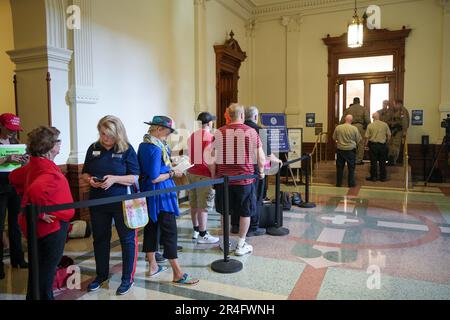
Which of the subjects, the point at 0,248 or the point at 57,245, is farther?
the point at 0,248

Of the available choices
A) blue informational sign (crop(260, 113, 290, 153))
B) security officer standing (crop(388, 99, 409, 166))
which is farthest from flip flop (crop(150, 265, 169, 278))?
security officer standing (crop(388, 99, 409, 166))

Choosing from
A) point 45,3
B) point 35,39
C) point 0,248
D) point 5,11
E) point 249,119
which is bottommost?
point 0,248

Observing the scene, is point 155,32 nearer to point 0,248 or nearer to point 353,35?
point 353,35

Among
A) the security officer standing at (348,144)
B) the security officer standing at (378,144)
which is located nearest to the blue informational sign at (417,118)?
the security officer standing at (378,144)

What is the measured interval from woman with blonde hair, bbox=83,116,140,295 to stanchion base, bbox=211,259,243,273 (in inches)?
32.4

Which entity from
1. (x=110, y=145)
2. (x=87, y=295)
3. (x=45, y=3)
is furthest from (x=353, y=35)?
(x=87, y=295)

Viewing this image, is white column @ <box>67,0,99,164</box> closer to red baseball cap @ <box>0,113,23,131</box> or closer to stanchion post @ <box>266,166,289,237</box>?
red baseball cap @ <box>0,113,23,131</box>

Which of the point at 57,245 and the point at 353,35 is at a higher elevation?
the point at 353,35

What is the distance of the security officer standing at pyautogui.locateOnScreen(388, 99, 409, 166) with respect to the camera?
878 cm

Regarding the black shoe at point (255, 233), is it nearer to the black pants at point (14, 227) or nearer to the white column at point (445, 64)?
the black pants at point (14, 227)

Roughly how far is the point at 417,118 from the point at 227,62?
16.4 feet

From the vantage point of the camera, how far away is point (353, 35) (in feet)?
22.9

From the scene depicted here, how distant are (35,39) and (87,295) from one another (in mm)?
3321

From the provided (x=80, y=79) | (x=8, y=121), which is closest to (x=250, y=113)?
(x=80, y=79)
